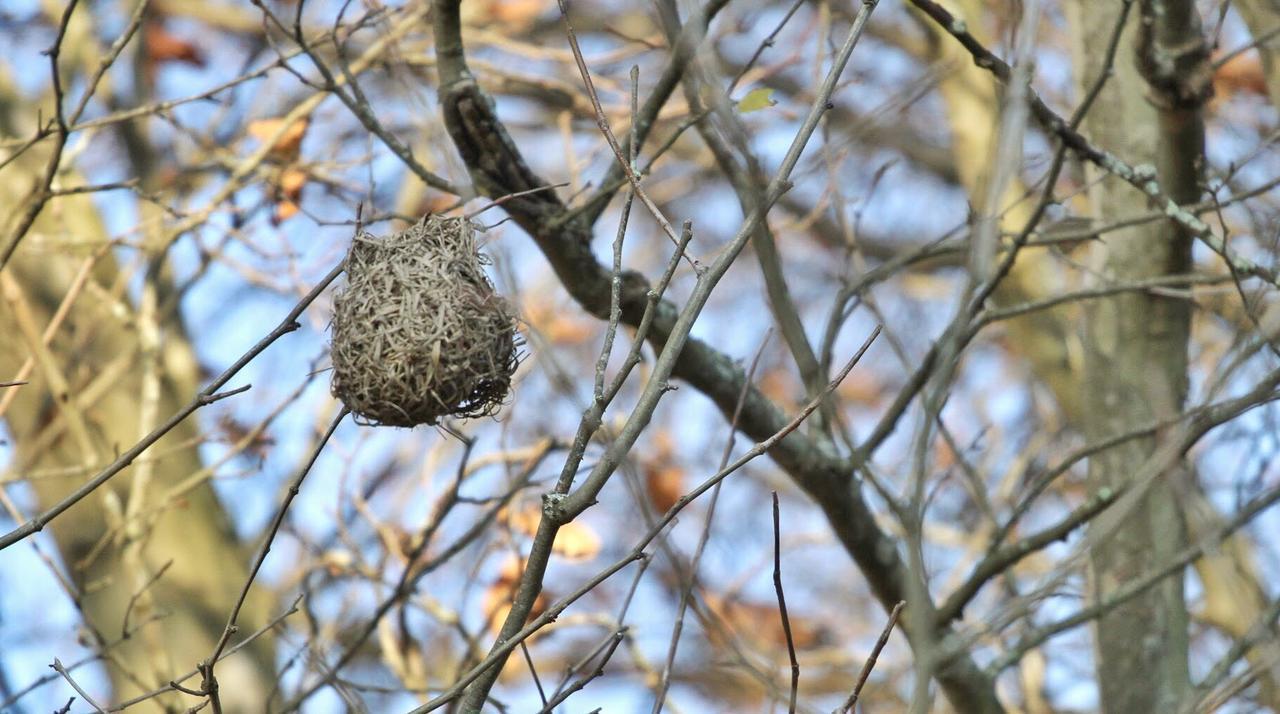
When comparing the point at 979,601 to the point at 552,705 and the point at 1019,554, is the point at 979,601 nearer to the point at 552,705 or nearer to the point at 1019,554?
the point at 1019,554

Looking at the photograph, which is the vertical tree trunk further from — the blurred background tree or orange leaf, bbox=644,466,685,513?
orange leaf, bbox=644,466,685,513

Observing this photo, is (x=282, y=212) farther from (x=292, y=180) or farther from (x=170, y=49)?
(x=170, y=49)

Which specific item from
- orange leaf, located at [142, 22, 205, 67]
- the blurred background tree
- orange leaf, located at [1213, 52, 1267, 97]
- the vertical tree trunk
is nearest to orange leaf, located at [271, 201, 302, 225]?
the blurred background tree

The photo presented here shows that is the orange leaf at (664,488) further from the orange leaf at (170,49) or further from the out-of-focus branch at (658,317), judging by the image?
the orange leaf at (170,49)

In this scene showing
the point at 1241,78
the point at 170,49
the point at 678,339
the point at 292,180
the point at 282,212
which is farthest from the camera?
the point at 1241,78

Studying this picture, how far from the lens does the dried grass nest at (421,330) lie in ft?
7.37

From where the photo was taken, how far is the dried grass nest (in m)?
2.25

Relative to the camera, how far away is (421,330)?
2.26 metres

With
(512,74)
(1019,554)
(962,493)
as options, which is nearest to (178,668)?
(512,74)

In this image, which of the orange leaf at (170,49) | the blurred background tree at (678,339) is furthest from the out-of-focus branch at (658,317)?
the orange leaf at (170,49)

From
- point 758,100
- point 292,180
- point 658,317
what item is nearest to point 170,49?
point 292,180

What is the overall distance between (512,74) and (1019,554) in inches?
85.0

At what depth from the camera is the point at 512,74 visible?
409 centimetres

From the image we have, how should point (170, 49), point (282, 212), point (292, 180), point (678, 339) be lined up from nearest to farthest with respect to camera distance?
point (678, 339) < point (282, 212) < point (292, 180) < point (170, 49)
